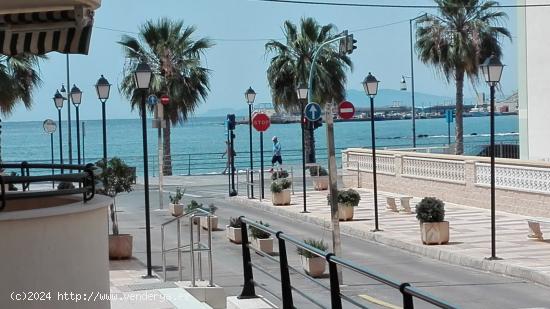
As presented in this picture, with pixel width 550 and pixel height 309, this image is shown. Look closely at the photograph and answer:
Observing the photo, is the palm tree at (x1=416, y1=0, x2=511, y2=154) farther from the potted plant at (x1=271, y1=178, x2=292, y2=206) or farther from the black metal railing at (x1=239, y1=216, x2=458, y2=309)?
the black metal railing at (x1=239, y1=216, x2=458, y2=309)

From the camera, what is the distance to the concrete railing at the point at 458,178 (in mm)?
23641

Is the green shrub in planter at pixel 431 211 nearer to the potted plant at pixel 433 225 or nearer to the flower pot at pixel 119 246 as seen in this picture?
the potted plant at pixel 433 225

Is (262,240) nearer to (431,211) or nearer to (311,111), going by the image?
(431,211)

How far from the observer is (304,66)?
4872 centimetres

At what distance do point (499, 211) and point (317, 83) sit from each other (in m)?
23.4

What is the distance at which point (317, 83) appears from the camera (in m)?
47.8

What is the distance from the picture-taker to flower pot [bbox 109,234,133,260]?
17.9 metres

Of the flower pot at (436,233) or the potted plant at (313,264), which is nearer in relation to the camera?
the potted plant at (313,264)

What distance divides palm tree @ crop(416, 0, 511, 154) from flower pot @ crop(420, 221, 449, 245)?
962 inches

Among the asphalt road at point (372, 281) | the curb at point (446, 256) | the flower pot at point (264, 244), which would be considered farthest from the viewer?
the flower pot at point (264, 244)

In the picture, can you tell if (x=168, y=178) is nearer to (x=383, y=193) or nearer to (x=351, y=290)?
(x=383, y=193)

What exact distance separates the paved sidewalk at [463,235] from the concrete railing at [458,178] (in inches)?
16.4

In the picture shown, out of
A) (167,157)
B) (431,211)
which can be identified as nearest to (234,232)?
(431,211)

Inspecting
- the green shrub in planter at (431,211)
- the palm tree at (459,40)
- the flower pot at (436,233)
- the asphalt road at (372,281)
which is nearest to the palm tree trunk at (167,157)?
the palm tree at (459,40)
